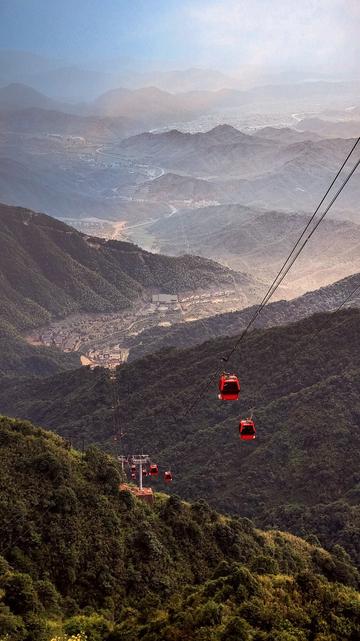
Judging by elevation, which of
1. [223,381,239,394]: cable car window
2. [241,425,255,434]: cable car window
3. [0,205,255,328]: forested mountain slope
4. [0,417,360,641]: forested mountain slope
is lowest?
[0,417,360,641]: forested mountain slope

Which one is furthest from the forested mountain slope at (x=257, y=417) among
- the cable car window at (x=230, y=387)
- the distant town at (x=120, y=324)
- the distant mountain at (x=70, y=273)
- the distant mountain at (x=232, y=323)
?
the distant mountain at (x=70, y=273)

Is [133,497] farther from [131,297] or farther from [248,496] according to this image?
[131,297]

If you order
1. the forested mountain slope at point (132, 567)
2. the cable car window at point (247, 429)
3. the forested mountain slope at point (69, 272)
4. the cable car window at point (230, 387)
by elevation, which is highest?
the forested mountain slope at point (69, 272)

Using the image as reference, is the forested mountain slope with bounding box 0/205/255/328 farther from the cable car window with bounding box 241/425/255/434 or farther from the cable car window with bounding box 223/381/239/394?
the cable car window with bounding box 223/381/239/394

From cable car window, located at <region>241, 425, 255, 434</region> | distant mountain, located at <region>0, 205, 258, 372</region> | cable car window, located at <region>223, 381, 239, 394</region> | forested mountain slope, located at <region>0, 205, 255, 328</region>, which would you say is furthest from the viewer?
forested mountain slope, located at <region>0, 205, 255, 328</region>

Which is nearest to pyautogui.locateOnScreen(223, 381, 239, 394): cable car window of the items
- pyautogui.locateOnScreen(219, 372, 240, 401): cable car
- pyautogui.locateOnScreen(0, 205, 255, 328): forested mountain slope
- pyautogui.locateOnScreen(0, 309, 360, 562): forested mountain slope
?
pyautogui.locateOnScreen(219, 372, 240, 401): cable car

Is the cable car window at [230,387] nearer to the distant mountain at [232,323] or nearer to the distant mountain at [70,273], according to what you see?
the distant mountain at [232,323]
